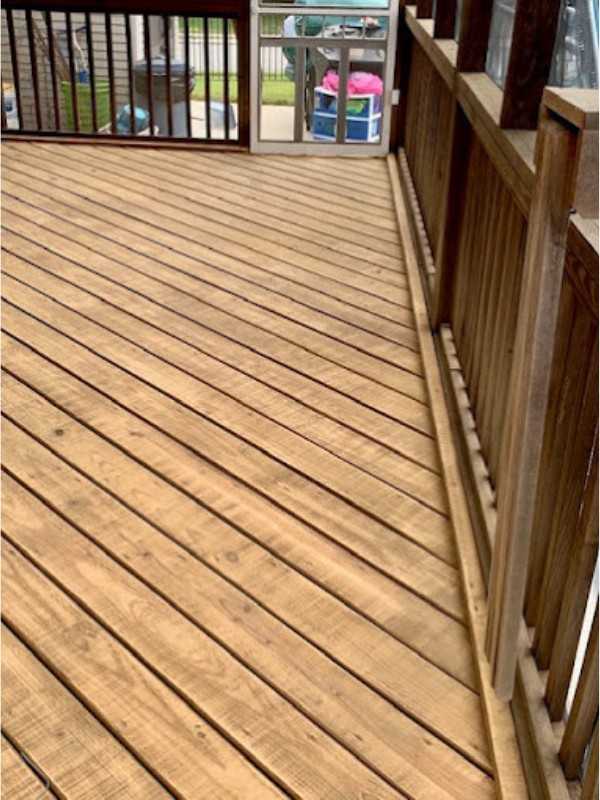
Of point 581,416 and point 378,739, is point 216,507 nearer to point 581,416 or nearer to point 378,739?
point 378,739

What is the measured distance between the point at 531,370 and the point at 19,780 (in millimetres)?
1045

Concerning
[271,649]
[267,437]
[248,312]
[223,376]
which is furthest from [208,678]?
[248,312]

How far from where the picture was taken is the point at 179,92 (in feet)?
22.4

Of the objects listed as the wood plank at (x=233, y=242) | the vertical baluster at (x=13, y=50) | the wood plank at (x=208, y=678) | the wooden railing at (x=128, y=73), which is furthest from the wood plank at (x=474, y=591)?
the vertical baluster at (x=13, y=50)

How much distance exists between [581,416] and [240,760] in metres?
0.80

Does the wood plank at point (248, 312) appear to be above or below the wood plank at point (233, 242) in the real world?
above

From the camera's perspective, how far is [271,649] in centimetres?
184

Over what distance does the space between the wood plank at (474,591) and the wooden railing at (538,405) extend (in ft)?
0.10

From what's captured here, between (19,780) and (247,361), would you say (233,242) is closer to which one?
(247,361)

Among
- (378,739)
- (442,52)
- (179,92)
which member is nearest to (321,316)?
(442,52)

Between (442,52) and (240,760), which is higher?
(442,52)

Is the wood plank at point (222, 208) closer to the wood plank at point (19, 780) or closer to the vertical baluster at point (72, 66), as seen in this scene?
the vertical baluster at point (72, 66)

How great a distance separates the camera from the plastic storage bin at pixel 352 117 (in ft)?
18.1

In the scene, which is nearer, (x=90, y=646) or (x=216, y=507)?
(x=90, y=646)
